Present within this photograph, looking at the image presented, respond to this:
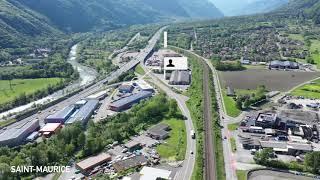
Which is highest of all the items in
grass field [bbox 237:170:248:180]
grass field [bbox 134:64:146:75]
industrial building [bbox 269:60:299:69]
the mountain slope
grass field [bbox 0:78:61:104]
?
the mountain slope

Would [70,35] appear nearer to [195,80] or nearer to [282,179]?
[195,80]

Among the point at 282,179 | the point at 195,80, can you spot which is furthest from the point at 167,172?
the point at 195,80

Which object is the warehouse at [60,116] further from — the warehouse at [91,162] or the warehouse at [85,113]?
the warehouse at [91,162]

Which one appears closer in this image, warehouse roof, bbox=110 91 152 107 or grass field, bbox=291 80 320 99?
warehouse roof, bbox=110 91 152 107

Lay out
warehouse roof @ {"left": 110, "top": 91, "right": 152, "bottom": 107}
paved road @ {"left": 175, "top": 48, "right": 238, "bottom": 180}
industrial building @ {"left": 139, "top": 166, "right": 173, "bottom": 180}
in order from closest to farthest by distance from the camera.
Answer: industrial building @ {"left": 139, "top": 166, "right": 173, "bottom": 180}, paved road @ {"left": 175, "top": 48, "right": 238, "bottom": 180}, warehouse roof @ {"left": 110, "top": 91, "right": 152, "bottom": 107}

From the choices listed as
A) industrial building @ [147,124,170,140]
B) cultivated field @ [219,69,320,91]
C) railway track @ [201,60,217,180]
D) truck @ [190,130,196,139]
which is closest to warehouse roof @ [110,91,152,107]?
railway track @ [201,60,217,180]

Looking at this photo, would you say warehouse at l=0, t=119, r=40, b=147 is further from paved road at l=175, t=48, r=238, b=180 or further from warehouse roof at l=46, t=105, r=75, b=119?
paved road at l=175, t=48, r=238, b=180

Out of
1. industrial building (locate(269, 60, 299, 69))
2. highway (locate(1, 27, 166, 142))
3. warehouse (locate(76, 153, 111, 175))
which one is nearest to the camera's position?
warehouse (locate(76, 153, 111, 175))

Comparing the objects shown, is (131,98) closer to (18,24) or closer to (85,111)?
(85,111)
